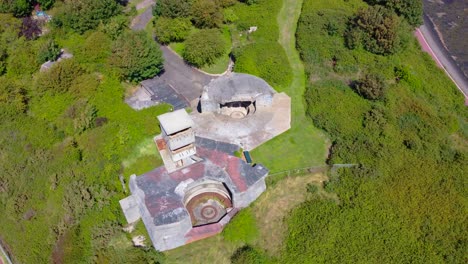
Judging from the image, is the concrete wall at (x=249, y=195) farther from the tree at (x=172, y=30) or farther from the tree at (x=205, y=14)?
the tree at (x=205, y=14)

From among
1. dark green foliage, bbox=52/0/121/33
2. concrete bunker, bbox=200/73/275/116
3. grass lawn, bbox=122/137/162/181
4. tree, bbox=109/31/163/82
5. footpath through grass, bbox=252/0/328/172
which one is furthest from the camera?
dark green foliage, bbox=52/0/121/33

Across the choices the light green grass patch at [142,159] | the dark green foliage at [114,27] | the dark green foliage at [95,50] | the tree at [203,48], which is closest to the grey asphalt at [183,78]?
the tree at [203,48]

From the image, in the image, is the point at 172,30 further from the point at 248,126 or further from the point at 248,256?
the point at 248,256

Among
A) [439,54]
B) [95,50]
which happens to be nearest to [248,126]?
[95,50]

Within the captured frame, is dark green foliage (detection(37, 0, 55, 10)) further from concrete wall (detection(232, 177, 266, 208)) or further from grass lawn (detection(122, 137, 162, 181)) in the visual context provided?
concrete wall (detection(232, 177, 266, 208))

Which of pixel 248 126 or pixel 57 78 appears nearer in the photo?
pixel 248 126

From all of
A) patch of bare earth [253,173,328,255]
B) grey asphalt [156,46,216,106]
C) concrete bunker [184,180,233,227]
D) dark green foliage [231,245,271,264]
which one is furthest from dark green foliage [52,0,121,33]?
dark green foliage [231,245,271,264]

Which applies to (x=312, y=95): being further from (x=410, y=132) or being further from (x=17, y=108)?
(x=17, y=108)
